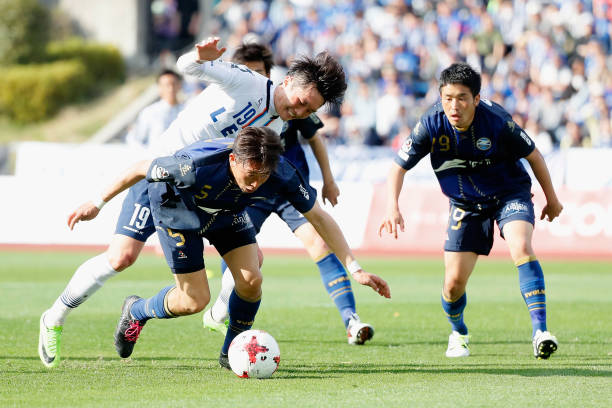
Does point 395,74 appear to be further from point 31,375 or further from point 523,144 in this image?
point 31,375

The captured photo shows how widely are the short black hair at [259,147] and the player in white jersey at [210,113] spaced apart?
2.42ft

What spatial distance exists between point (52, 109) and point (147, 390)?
992 inches

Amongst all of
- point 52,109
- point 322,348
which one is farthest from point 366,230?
point 52,109

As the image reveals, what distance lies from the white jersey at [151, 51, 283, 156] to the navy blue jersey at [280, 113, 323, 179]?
4.74 feet

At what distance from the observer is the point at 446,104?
6902 millimetres

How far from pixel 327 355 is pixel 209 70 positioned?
237 centimetres

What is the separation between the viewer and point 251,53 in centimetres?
810

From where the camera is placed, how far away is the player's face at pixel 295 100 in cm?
619

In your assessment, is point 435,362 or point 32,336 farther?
point 32,336

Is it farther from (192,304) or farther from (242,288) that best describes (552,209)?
(192,304)

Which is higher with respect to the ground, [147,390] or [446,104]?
[446,104]

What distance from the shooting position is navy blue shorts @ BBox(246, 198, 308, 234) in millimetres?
8352

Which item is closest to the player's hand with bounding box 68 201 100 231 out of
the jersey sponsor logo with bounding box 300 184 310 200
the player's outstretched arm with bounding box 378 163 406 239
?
the jersey sponsor logo with bounding box 300 184 310 200

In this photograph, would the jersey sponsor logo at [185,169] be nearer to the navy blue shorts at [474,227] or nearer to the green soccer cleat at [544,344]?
the navy blue shorts at [474,227]
